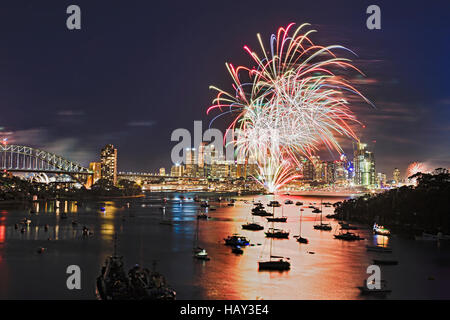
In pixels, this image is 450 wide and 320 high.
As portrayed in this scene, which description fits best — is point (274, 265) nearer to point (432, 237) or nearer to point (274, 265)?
point (274, 265)

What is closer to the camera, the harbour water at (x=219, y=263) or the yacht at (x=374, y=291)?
the yacht at (x=374, y=291)

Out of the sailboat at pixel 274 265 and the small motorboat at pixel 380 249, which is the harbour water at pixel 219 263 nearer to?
the sailboat at pixel 274 265

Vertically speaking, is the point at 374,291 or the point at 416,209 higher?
the point at 416,209

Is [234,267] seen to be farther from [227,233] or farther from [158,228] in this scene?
[158,228]

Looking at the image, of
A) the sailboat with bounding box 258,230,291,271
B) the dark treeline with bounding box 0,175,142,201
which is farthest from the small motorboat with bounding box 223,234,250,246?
the dark treeline with bounding box 0,175,142,201

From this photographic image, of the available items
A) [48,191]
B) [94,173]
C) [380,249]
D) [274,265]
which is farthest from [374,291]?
Result: [94,173]

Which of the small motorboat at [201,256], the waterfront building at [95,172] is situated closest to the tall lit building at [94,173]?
the waterfront building at [95,172]

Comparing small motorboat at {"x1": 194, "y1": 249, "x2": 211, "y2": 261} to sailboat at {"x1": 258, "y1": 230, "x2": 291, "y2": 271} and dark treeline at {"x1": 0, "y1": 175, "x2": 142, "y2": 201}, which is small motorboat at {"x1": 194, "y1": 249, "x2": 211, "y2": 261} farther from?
dark treeline at {"x1": 0, "y1": 175, "x2": 142, "y2": 201}
